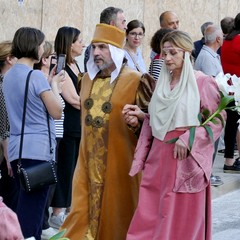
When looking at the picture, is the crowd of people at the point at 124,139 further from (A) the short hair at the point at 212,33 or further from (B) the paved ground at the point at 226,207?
(A) the short hair at the point at 212,33

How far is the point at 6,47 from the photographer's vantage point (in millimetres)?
8445

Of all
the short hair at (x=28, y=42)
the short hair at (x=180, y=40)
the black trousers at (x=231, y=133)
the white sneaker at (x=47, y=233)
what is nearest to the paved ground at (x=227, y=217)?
the black trousers at (x=231, y=133)

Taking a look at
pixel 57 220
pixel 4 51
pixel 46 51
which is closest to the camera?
pixel 4 51

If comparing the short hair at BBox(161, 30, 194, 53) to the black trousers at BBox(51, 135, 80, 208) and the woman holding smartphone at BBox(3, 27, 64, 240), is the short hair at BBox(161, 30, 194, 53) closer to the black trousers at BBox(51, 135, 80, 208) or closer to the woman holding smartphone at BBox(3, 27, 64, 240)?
the woman holding smartphone at BBox(3, 27, 64, 240)

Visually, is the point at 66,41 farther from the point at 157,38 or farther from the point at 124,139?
the point at 124,139

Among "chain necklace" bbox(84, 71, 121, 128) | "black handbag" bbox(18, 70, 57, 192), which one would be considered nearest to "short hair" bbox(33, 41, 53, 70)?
"black handbag" bbox(18, 70, 57, 192)

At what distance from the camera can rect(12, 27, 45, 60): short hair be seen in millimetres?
7695

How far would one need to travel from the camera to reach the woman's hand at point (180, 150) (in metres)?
7.21

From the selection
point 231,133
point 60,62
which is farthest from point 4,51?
point 231,133

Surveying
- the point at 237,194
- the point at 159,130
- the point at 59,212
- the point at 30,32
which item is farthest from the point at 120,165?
the point at 237,194

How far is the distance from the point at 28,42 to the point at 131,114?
3.34 ft

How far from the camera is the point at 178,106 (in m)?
7.27

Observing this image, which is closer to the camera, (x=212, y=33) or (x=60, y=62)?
(x=60, y=62)

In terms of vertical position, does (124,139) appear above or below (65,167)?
above
